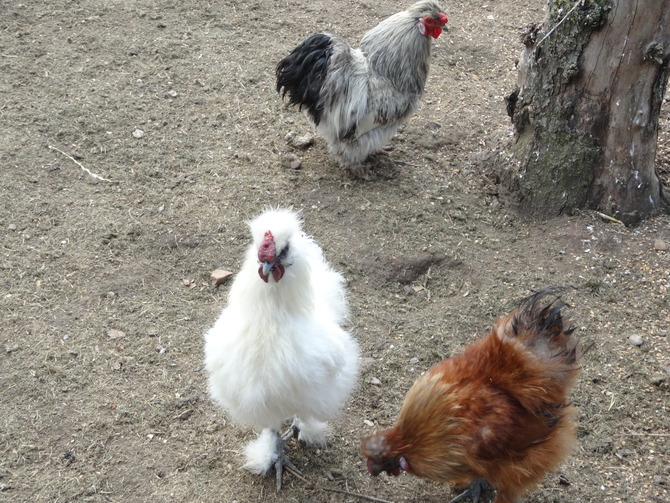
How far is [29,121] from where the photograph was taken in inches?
241

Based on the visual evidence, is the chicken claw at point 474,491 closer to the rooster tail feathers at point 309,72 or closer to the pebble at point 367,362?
the pebble at point 367,362

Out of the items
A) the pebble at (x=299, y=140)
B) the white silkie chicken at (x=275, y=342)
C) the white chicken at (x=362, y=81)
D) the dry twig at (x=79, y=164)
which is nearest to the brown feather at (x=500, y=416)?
the white silkie chicken at (x=275, y=342)

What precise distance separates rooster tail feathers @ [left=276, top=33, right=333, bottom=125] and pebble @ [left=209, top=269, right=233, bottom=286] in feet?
6.05

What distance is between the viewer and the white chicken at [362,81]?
5703 millimetres

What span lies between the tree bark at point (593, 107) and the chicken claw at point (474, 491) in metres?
2.52

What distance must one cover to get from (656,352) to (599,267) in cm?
80

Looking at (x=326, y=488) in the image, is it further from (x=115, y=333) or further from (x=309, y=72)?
(x=309, y=72)

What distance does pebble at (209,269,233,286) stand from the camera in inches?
189

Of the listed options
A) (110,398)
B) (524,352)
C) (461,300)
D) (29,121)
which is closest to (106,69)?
(29,121)

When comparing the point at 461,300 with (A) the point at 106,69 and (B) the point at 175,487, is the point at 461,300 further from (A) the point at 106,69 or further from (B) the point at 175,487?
Answer: (A) the point at 106,69

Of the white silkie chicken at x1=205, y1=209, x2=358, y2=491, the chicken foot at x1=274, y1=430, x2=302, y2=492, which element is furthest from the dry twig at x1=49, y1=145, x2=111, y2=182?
the chicken foot at x1=274, y1=430, x2=302, y2=492

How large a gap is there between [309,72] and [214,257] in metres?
1.97

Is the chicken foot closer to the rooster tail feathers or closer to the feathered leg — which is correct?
the feathered leg

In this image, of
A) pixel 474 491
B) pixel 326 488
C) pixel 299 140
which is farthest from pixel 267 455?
pixel 299 140
